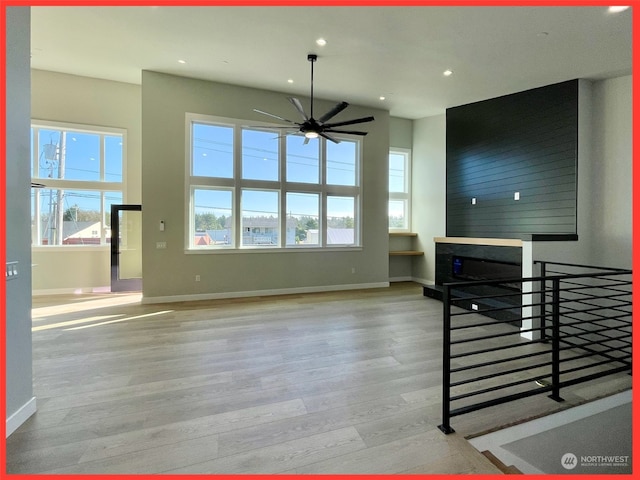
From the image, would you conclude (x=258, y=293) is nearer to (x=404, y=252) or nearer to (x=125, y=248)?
(x=125, y=248)

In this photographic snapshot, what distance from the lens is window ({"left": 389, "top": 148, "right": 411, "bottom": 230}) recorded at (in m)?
8.15

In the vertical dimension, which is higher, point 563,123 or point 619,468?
point 563,123

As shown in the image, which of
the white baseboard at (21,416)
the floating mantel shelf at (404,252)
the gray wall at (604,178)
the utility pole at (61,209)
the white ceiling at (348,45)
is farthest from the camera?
the floating mantel shelf at (404,252)

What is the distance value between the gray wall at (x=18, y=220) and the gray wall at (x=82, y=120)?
4.74 m

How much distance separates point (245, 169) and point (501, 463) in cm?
585

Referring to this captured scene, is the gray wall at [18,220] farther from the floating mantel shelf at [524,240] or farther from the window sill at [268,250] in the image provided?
the floating mantel shelf at [524,240]

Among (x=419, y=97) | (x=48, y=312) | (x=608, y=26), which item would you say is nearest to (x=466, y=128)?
(x=419, y=97)

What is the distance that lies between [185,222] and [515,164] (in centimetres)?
629

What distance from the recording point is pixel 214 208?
241 inches

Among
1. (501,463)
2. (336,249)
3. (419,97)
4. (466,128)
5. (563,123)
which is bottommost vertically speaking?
(501,463)

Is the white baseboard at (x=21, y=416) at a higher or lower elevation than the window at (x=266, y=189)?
lower

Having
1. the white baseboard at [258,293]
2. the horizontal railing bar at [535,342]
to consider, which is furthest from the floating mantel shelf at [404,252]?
the horizontal railing bar at [535,342]

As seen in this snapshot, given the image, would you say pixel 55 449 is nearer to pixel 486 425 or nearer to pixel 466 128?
pixel 486 425

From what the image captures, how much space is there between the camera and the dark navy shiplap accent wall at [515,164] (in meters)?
5.11
